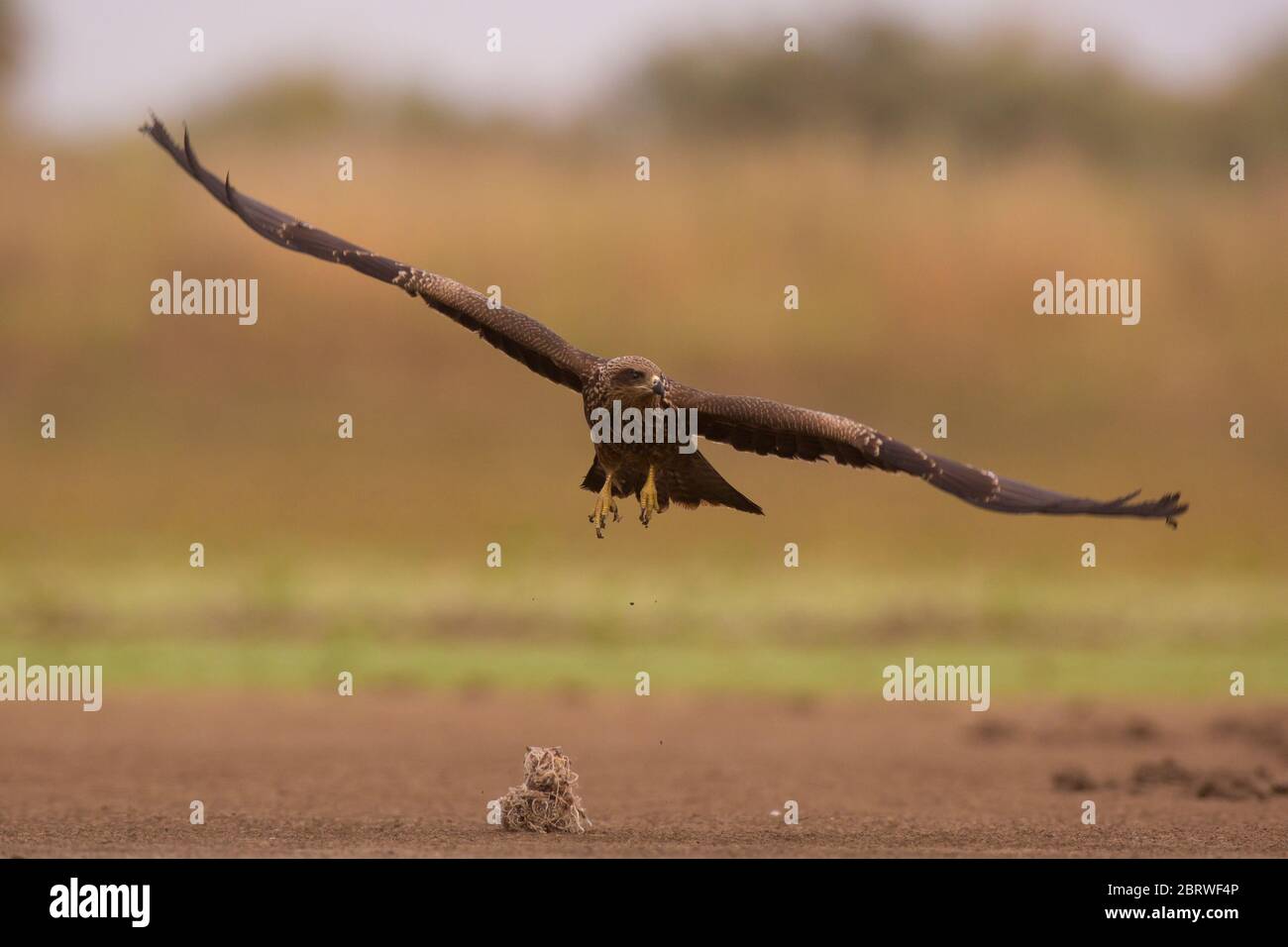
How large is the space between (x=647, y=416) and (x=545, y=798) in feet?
8.71

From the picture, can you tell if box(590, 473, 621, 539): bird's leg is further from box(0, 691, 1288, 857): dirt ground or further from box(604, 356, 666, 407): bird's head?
box(0, 691, 1288, 857): dirt ground

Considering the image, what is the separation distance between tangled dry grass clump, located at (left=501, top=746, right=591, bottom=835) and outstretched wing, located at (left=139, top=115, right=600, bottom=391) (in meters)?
2.50

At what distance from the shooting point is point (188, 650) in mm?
Result: 26484

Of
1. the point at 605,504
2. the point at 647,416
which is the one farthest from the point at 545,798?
the point at 647,416

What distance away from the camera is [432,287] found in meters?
14.1

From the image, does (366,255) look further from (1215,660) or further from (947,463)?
(1215,660)

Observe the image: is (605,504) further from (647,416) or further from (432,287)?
(432,287)

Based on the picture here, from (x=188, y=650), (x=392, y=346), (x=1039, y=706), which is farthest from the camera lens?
(x=392, y=346)

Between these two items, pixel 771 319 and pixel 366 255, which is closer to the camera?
pixel 366 255

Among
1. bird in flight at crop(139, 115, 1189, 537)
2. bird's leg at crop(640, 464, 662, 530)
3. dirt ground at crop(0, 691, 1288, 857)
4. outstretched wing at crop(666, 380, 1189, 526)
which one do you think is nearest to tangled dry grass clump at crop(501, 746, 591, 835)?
dirt ground at crop(0, 691, 1288, 857)

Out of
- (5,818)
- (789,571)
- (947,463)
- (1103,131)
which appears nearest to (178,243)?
(789,571)

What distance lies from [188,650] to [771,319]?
43.7 feet

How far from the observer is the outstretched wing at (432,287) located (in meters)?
13.7

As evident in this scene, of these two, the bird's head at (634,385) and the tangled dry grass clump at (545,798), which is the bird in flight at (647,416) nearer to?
the bird's head at (634,385)
